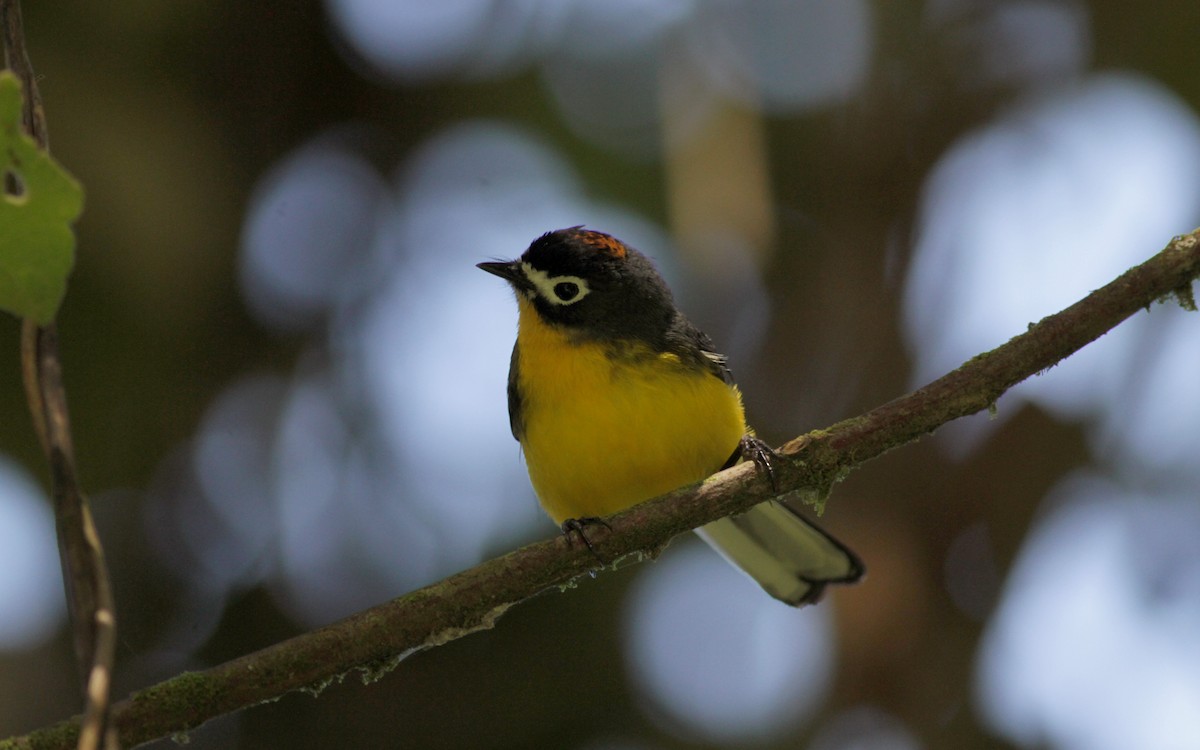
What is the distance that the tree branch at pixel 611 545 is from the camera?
280 cm

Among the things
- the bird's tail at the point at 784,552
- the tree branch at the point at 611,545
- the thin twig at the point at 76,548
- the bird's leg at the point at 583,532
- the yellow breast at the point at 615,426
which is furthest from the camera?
the bird's tail at the point at 784,552

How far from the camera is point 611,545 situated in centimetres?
330

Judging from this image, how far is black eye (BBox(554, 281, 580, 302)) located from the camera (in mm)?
4828

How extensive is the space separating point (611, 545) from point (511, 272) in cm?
203

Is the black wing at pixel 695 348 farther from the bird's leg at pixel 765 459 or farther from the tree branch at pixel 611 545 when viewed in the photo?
the tree branch at pixel 611 545

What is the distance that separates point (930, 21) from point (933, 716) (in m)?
4.36

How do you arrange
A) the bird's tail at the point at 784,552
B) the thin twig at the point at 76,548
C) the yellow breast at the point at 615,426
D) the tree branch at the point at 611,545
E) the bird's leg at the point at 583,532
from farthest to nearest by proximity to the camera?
the bird's tail at the point at 784,552
the yellow breast at the point at 615,426
the bird's leg at the point at 583,532
the tree branch at the point at 611,545
the thin twig at the point at 76,548

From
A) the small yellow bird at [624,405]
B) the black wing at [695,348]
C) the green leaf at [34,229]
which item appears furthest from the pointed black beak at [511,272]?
the green leaf at [34,229]

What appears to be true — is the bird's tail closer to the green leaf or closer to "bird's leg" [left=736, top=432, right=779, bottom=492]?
"bird's leg" [left=736, top=432, right=779, bottom=492]

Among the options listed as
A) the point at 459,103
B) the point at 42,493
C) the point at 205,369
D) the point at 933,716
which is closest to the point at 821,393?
the point at 933,716

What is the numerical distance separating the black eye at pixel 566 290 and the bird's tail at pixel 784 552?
1153mm

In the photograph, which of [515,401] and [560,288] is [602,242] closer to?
[560,288]

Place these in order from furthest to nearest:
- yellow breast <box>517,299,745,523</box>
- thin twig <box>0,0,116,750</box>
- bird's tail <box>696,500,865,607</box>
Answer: bird's tail <box>696,500,865,607</box>, yellow breast <box>517,299,745,523</box>, thin twig <box>0,0,116,750</box>

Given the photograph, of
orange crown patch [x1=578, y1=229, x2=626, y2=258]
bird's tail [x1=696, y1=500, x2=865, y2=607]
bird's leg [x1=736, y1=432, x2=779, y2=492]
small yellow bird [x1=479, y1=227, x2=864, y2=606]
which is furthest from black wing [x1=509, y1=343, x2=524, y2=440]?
bird's leg [x1=736, y1=432, x2=779, y2=492]
